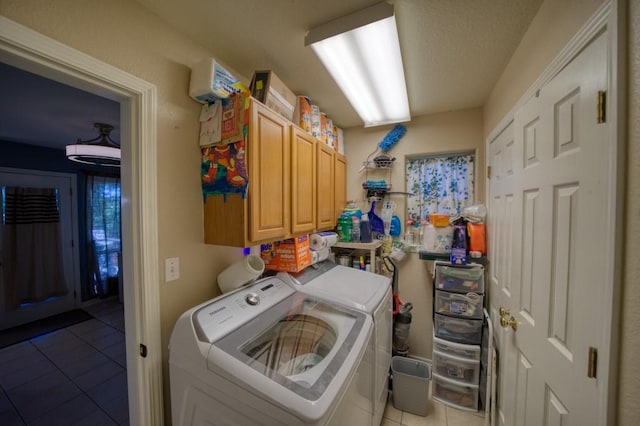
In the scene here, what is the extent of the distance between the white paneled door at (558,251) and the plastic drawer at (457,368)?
15.2 inches

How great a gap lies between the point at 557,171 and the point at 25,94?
3700mm

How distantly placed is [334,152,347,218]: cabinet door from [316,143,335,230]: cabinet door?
10cm

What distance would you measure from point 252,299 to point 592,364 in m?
1.36

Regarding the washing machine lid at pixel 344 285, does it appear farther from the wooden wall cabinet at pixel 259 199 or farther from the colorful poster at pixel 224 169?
the colorful poster at pixel 224 169

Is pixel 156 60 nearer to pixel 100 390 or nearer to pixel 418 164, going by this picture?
pixel 418 164

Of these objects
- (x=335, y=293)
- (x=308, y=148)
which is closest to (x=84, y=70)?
(x=308, y=148)

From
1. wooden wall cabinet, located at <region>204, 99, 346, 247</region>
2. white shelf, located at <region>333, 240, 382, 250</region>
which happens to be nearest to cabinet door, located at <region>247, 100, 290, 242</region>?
wooden wall cabinet, located at <region>204, 99, 346, 247</region>

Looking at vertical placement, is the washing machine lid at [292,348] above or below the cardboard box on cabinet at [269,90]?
below

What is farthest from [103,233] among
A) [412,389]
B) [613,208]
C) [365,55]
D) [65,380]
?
[613,208]

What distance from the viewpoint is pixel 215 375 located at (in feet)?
2.86

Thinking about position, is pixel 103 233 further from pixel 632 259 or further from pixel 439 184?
pixel 632 259

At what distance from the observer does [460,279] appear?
6.30ft

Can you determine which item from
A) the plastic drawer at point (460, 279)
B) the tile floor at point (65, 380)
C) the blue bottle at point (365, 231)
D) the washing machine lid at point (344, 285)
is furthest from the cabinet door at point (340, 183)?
the tile floor at point (65, 380)

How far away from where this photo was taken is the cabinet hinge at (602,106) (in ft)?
2.26
